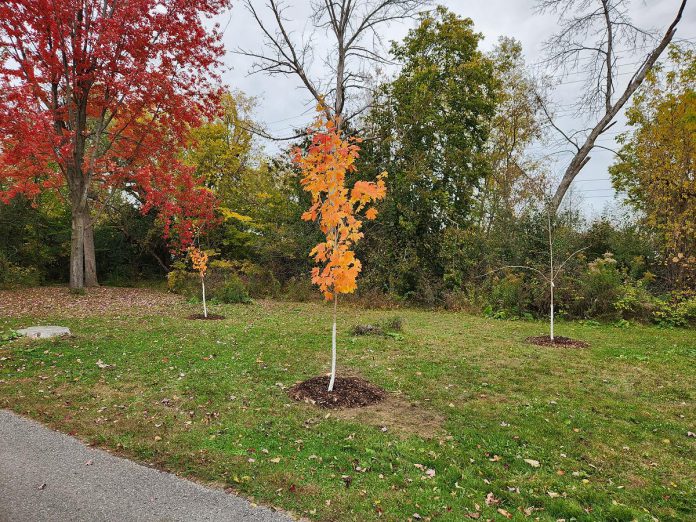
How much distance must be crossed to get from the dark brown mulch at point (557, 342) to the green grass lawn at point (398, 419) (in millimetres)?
394

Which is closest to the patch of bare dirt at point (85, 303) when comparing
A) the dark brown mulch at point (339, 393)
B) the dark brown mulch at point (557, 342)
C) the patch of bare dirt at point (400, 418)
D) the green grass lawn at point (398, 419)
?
the green grass lawn at point (398, 419)

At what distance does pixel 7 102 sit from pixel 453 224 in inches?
529

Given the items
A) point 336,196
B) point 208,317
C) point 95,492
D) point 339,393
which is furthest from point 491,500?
point 208,317

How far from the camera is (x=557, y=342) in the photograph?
8250 mm

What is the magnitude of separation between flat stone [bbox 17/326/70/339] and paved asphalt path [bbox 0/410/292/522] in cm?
442

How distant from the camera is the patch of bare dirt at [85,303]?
10244 millimetres

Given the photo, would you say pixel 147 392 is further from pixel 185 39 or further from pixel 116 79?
pixel 185 39

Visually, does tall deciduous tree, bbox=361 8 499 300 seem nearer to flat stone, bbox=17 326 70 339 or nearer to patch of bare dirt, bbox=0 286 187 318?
patch of bare dirt, bbox=0 286 187 318

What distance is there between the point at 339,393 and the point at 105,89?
11884 millimetres

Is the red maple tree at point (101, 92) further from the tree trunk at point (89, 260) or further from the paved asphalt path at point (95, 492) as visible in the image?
the paved asphalt path at point (95, 492)

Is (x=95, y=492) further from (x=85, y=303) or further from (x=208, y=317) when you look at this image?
(x=85, y=303)

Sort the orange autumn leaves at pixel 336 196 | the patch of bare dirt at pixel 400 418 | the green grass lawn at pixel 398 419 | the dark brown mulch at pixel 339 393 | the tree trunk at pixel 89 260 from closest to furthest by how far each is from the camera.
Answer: the green grass lawn at pixel 398 419, the patch of bare dirt at pixel 400 418, the orange autumn leaves at pixel 336 196, the dark brown mulch at pixel 339 393, the tree trunk at pixel 89 260

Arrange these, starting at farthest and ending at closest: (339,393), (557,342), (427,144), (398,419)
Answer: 1. (427,144)
2. (557,342)
3. (339,393)
4. (398,419)

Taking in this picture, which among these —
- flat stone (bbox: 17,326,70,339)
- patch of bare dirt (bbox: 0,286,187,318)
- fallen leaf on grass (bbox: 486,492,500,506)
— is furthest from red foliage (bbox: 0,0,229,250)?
fallen leaf on grass (bbox: 486,492,500,506)
